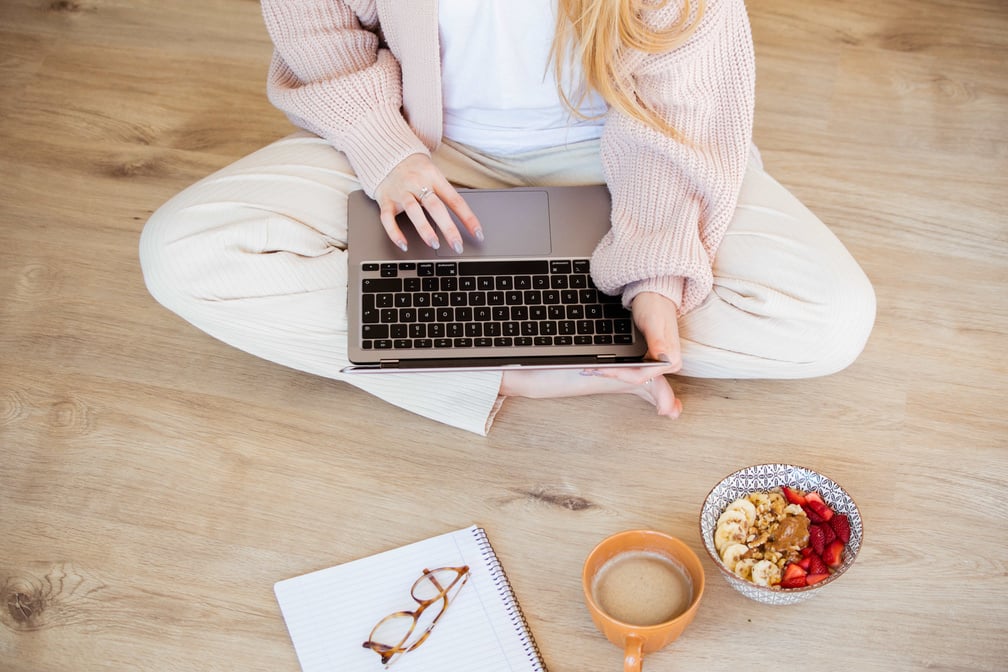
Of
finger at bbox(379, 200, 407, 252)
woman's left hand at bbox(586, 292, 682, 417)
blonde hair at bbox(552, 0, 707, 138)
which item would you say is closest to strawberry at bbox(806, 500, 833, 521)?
woman's left hand at bbox(586, 292, 682, 417)

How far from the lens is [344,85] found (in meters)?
1.26

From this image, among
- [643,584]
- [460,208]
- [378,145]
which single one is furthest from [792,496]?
[378,145]

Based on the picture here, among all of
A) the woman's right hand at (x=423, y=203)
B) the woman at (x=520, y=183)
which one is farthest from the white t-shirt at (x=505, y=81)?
the woman's right hand at (x=423, y=203)

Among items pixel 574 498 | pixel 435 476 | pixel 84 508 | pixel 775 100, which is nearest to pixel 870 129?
pixel 775 100

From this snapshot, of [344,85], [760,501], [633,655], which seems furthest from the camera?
[344,85]

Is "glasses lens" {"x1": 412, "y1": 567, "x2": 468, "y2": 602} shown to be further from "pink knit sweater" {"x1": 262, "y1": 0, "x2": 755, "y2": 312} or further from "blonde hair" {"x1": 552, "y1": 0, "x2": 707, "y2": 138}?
"blonde hair" {"x1": 552, "y1": 0, "x2": 707, "y2": 138}

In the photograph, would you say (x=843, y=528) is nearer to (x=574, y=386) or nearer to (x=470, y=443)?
(x=574, y=386)

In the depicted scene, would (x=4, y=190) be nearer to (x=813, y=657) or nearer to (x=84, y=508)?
(x=84, y=508)

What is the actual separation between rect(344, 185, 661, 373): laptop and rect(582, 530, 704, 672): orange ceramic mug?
22cm

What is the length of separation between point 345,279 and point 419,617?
431 mm

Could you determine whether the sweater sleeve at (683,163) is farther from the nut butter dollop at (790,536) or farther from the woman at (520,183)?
the nut butter dollop at (790,536)

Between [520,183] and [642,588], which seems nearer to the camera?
[642,588]

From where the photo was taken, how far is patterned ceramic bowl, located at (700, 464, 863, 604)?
111cm

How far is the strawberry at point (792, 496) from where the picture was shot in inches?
45.4
